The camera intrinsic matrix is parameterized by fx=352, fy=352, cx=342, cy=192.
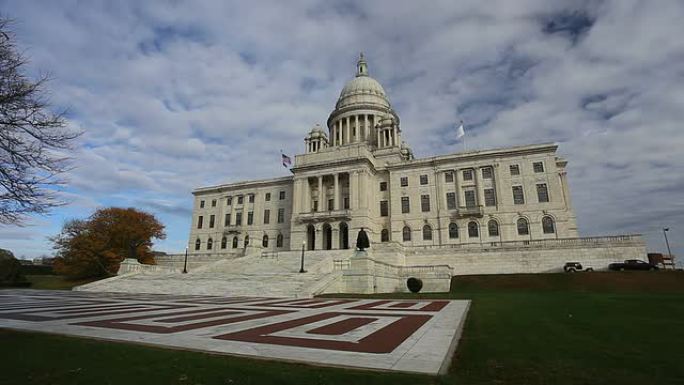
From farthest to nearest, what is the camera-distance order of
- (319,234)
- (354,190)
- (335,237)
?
1. (319,234)
2. (354,190)
3. (335,237)

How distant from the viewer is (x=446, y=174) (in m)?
51.5

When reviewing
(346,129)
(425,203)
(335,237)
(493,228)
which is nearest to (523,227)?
(493,228)

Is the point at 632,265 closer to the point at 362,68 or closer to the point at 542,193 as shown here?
the point at 542,193

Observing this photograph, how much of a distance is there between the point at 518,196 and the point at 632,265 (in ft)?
50.9

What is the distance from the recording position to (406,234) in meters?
51.4

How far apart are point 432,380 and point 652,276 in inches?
1360

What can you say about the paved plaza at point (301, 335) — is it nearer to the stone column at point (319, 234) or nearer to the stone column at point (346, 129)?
the stone column at point (319, 234)

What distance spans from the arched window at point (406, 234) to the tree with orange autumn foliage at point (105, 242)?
37.3 metres

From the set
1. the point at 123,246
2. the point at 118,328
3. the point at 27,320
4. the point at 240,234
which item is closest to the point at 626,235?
the point at 118,328

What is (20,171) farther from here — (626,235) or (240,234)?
(240,234)

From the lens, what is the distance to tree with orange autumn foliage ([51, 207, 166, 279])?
48281mm

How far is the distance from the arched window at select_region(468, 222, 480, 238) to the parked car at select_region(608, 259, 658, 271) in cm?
1506

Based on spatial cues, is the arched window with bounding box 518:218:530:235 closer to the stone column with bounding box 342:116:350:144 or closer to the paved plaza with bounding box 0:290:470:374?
the stone column with bounding box 342:116:350:144

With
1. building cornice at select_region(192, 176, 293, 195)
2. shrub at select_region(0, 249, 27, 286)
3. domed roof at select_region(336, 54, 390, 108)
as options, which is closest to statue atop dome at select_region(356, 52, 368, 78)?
domed roof at select_region(336, 54, 390, 108)
